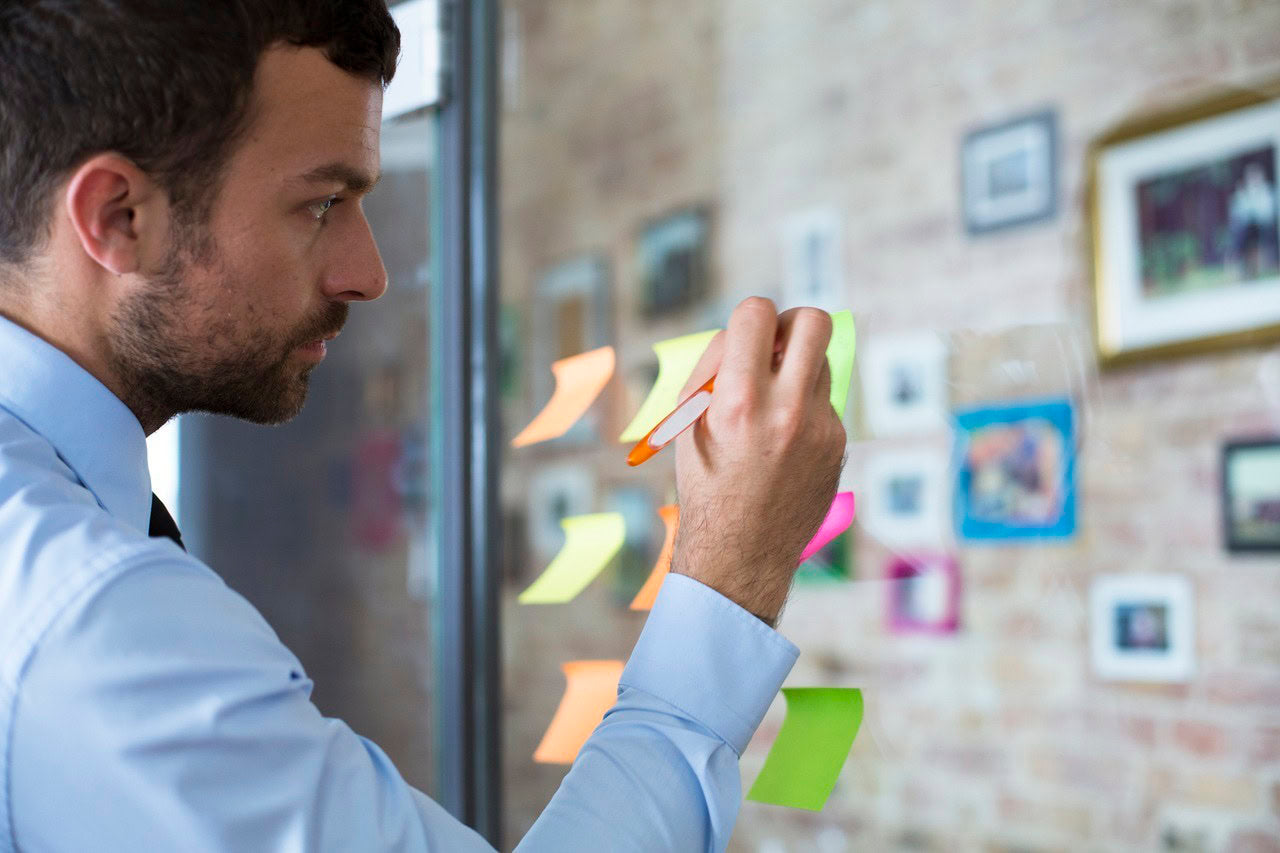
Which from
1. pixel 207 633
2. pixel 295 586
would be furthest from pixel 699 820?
pixel 295 586

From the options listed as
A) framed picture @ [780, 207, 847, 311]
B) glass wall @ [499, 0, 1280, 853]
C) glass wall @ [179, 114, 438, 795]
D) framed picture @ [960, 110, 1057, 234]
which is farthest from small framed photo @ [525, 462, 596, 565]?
framed picture @ [960, 110, 1057, 234]

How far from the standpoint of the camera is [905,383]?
211 cm

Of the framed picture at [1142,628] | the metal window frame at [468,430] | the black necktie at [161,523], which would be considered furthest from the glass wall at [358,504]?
the framed picture at [1142,628]

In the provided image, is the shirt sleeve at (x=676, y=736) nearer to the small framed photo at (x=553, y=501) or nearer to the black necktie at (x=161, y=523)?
the black necktie at (x=161, y=523)

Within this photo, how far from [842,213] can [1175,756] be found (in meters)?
1.10

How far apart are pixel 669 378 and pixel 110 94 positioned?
405mm

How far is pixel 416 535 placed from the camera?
2.41m

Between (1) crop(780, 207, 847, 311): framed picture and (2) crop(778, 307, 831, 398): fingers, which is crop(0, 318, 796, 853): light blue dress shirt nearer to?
Result: (2) crop(778, 307, 831, 398): fingers

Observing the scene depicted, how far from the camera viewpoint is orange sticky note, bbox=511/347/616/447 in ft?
2.91

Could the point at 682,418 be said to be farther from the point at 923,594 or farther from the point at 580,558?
the point at 923,594

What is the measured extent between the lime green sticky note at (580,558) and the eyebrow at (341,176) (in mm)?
294

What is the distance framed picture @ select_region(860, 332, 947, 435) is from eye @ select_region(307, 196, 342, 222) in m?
1.39

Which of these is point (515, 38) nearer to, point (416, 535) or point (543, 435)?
point (416, 535)

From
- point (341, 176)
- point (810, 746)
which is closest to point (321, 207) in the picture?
point (341, 176)
